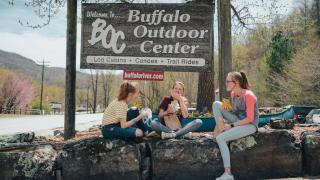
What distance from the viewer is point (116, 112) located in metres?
6.51

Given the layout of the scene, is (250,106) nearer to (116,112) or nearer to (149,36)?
(116,112)

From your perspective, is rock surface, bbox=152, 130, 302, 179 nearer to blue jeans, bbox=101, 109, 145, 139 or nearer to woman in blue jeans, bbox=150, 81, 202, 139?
woman in blue jeans, bbox=150, 81, 202, 139

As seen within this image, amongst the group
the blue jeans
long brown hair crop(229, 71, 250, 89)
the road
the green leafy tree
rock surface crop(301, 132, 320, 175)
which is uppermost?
the green leafy tree

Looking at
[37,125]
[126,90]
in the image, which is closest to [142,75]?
[126,90]

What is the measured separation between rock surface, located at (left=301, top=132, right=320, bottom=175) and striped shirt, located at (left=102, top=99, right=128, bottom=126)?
2720mm

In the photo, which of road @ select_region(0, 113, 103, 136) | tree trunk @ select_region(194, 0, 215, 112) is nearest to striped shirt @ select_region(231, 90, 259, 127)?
tree trunk @ select_region(194, 0, 215, 112)

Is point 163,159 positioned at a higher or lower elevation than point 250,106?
lower

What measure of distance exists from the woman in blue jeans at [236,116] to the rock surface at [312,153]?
2.92 ft

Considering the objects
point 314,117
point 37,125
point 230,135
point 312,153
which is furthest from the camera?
point 37,125

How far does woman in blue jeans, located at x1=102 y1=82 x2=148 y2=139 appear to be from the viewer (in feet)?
21.3

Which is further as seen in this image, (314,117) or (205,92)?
(314,117)

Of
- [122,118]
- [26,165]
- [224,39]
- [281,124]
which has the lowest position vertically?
[26,165]

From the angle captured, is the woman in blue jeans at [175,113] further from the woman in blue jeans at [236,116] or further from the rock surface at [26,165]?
the rock surface at [26,165]

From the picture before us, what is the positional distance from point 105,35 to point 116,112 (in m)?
2.42
